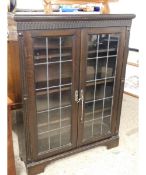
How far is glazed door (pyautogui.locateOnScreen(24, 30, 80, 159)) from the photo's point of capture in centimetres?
153

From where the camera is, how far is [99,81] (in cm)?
187

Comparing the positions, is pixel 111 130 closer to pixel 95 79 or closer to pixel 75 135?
pixel 75 135

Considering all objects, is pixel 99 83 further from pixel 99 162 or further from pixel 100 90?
pixel 99 162

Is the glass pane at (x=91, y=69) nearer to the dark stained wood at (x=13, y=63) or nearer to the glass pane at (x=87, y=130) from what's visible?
the glass pane at (x=87, y=130)

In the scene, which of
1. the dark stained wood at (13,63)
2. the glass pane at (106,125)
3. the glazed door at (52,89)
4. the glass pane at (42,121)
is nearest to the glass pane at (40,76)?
the glazed door at (52,89)

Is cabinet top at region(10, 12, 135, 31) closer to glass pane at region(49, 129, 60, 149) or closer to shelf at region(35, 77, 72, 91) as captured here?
shelf at region(35, 77, 72, 91)

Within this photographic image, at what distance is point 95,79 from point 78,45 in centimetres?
35

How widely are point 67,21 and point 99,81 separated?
590 millimetres

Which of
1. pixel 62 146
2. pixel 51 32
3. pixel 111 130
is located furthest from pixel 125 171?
pixel 51 32

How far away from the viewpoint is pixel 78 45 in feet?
5.34

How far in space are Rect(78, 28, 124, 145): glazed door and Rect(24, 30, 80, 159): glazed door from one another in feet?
0.25

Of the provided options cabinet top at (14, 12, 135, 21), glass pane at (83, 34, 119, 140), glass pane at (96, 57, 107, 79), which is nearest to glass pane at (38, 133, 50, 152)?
glass pane at (83, 34, 119, 140)

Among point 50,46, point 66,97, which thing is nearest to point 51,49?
point 50,46
